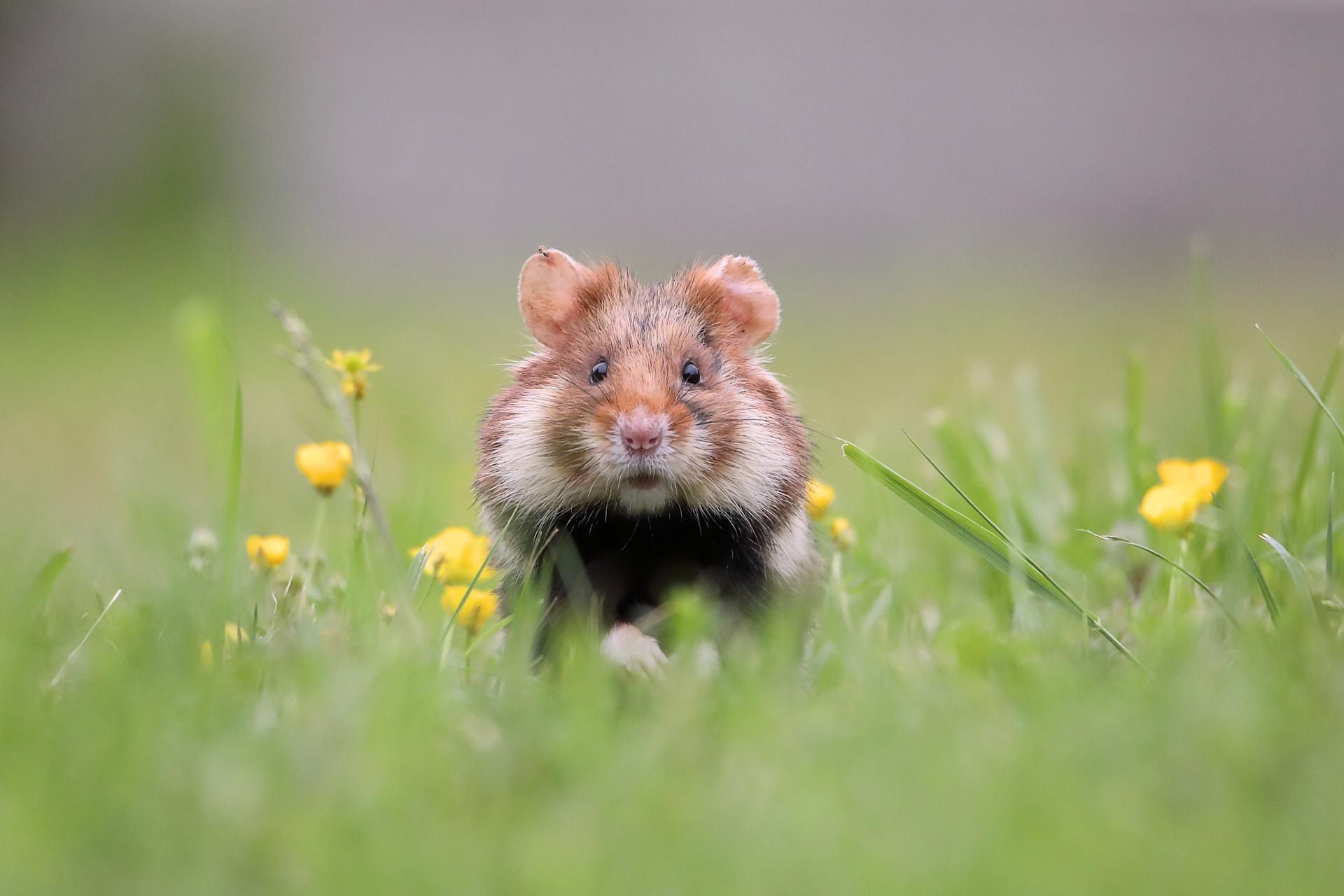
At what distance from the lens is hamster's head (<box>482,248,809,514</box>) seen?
2.71m

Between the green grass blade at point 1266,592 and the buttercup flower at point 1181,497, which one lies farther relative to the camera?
the buttercup flower at point 1181,497

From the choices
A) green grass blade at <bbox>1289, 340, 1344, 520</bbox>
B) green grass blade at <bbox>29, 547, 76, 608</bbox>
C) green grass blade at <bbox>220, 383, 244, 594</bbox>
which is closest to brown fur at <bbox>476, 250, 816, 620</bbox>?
green grass blade at <bbox>220, 383, 244, 594</bbox>

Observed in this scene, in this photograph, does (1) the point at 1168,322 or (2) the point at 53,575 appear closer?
(2) the point at 53,575

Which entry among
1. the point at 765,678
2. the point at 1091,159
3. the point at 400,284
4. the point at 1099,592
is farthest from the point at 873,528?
the point at 1091,159

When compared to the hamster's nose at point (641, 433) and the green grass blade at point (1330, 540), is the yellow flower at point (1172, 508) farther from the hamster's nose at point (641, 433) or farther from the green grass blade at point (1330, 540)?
the hamster's nose at point (641, 433)

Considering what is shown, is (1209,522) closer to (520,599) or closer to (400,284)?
(520,599)

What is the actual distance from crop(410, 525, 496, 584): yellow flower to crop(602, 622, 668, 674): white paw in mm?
425

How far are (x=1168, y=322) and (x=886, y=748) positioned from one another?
913cm

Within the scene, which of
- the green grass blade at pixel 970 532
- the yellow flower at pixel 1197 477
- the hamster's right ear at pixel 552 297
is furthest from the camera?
the hamster's right ear at pixel 552 297

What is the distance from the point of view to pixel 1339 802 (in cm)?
174

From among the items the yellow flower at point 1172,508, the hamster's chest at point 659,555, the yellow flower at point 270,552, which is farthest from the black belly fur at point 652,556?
the yellow flower at point 1172,508

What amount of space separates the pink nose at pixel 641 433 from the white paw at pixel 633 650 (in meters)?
0.37

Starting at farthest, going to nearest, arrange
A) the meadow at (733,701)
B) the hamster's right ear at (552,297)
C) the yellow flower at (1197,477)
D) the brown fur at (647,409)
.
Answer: the hamster's right ear at (552,297) < the yellow flower at (1197,477) < the brown fur at (647,409) < the meadow at (733,701)

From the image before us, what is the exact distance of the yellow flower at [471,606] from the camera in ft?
9.16
